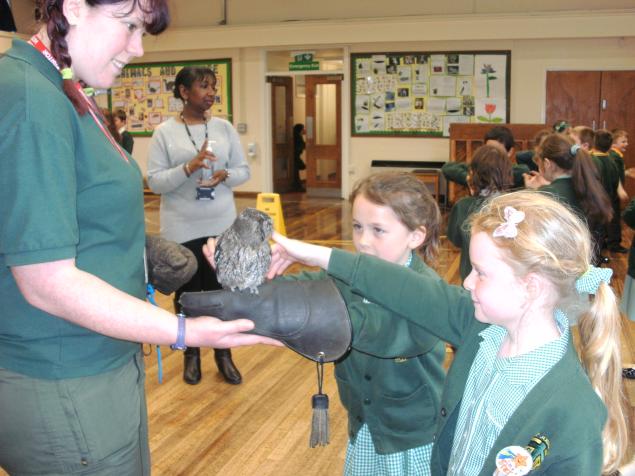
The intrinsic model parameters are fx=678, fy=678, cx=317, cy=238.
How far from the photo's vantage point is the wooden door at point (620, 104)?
1012 cm

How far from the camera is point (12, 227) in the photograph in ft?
3.54

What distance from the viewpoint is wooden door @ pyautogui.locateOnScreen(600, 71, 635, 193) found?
399 inches

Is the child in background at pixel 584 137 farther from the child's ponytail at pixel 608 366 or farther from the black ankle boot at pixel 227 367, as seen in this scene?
the child's ponytail at pixel 608 366

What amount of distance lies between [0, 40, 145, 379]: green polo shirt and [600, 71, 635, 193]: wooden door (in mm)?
10206

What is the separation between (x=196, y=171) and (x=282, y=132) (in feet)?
30.3

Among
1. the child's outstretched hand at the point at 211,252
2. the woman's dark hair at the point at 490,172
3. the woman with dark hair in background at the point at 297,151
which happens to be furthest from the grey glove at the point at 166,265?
the woman with dark hair in background at the point at 297,151

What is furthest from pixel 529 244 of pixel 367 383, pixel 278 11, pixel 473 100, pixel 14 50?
pixel 278 11

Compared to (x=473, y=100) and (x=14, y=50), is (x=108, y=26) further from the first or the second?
(x=473, y=100)

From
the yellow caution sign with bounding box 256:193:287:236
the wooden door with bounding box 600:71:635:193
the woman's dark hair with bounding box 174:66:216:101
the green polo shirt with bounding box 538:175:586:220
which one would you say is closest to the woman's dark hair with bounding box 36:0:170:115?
the woman's dark hair with bounding box 174:66:216:101

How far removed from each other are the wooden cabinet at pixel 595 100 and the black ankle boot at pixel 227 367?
8.25m

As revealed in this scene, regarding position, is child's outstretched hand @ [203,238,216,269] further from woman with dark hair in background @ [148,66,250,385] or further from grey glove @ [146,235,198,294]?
woman with dark hair in background @ [148,66,250,385]

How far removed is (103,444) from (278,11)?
10819 millimetres

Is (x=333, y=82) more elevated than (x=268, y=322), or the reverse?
(x=333, y=82)

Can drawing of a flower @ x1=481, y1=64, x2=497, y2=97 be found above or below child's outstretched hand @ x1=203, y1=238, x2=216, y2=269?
above
